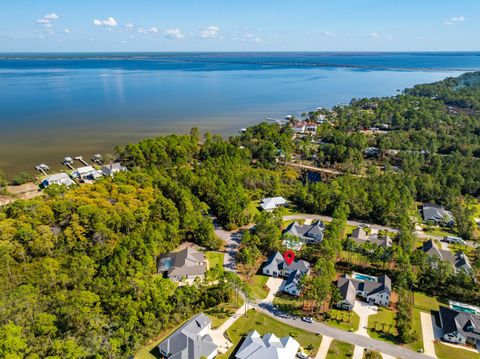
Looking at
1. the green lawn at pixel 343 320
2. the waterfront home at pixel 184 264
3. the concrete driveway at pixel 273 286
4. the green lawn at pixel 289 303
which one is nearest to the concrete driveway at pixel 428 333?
the green lawn at pixel 343 320

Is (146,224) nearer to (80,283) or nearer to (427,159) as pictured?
(80,283)

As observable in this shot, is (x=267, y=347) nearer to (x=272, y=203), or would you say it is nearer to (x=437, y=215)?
(x=272, y=203)

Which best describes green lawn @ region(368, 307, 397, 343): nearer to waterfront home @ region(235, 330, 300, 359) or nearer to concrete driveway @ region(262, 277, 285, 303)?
waterfront home @ region(235, 330, 300, 359)

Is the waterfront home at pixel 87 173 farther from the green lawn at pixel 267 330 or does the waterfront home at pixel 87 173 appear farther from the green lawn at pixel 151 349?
the green lawn at pixel 267 330

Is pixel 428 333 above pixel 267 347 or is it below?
below

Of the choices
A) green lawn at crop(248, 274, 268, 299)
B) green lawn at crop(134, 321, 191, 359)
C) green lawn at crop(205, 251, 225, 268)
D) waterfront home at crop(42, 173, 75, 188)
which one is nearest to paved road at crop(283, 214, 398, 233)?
green lawn at crop(205, 251, 225, 268)

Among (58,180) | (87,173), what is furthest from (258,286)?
(87,173)
